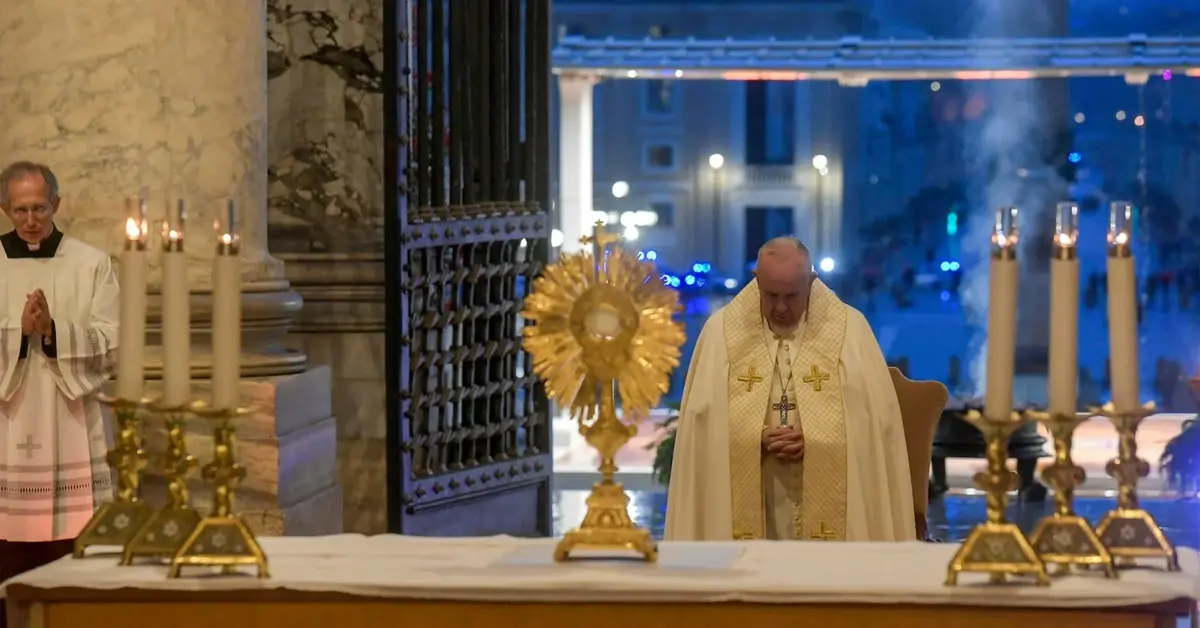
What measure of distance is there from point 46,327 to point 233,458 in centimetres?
225

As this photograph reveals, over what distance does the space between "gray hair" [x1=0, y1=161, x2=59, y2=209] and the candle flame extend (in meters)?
2.19

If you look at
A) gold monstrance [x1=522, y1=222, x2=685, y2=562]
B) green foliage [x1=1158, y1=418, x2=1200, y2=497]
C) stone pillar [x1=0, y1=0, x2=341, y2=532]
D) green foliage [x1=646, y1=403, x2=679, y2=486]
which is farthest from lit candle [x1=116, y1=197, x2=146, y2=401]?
green foliage [x1=1158, y1=418, x2=1200, y2=497]

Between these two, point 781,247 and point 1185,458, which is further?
point 1185,458

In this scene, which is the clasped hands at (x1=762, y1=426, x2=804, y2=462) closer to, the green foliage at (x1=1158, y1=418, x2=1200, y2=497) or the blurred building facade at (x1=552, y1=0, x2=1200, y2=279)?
the green foliage at (x1=1158, y1=418, x2=1200, y2=497)

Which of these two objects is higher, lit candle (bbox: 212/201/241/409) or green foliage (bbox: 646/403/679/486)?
lit candle (bbox: 212/201/241/409)

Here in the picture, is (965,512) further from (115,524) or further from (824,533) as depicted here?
(115,524)

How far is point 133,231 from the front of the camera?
3699mm

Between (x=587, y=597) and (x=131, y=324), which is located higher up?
(x=131, y=324)

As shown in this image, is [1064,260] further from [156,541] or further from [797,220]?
[797,220]

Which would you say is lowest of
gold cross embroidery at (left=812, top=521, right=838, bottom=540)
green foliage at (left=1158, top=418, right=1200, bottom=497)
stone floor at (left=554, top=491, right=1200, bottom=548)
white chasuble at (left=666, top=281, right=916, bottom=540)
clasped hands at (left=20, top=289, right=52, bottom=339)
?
stone floor at (left=554, top=491, right=1200, bottom=548)

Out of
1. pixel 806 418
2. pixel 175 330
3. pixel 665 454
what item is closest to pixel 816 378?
pixel 806 418

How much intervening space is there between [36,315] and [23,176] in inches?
16.5

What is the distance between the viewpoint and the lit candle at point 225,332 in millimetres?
3615

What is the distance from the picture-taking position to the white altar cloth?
137 inches
